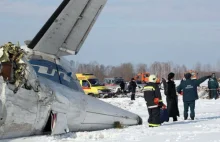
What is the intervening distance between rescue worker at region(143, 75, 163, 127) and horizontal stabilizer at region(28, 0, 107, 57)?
2.12 metres

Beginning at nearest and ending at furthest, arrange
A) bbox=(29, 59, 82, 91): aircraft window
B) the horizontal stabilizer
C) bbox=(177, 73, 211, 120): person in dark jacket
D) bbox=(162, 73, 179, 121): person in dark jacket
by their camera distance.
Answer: bbox=(29, 59, 82, 91): aircraft window → the horizontal stabilizer → bbox=(162, 73, 179, 121): person in dark jacket → bbox=(177, 73, 211, 120): person in dark jacket

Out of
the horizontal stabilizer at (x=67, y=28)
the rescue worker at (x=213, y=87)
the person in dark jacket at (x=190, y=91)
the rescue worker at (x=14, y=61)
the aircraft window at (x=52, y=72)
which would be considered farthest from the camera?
the rescue worker at (x=213, y=87)

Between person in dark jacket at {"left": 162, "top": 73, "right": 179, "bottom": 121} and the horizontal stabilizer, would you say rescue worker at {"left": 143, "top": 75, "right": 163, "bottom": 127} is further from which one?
the horizontal stabilizer

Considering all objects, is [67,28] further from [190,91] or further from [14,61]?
[190,91]

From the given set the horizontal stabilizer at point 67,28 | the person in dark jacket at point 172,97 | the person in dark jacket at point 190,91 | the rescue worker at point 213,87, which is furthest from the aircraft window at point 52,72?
the rescue worker at point 213,87

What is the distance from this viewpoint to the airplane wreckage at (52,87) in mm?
7504

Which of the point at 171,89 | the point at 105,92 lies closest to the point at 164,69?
the point at 105,92

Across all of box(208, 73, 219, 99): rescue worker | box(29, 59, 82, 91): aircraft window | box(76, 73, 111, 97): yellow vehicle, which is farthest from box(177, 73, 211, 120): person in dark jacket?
box(76, 73, 111, 97): yellow vehicle

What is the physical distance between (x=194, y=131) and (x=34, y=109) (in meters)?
3.38

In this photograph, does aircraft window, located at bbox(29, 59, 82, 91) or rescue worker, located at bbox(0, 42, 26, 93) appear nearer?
rescue worker, located at bbox(0, 42, 26, 93)

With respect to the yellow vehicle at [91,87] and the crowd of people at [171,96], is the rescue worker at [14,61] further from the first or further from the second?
the yellow vehicle at [91,87]

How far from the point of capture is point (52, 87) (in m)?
8.62

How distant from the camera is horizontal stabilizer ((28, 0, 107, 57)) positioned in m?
9.77

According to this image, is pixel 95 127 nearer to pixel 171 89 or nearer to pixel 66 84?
pixel 66 84
